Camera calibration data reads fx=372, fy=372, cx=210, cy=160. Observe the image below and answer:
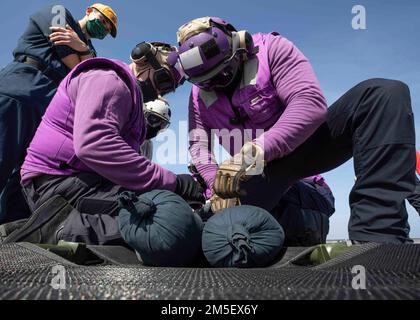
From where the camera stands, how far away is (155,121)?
3258 millimetres

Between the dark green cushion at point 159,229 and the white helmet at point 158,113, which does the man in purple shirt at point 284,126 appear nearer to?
the dark green cushion at point 159,229

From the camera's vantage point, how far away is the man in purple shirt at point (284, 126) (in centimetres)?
106

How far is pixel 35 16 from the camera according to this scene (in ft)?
7.16

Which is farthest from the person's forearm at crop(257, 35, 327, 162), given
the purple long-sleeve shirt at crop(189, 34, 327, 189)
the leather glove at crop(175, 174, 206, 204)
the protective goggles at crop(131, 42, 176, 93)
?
the protective goggles at crop(131, 42, 176, 93)

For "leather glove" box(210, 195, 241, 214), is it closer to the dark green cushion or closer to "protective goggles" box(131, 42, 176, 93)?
the dark green cushion

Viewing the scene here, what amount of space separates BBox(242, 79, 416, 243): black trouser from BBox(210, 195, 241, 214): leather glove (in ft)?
0.58

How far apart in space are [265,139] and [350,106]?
32cm

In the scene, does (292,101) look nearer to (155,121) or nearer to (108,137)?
(108,137)

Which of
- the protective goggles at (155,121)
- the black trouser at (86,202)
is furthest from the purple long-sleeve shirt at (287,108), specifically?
the protective goggles at (155,121)

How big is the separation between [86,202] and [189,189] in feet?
1.39

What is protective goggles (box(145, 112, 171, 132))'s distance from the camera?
320 cm

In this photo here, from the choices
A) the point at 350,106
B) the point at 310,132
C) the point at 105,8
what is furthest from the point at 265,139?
the point at 105,8

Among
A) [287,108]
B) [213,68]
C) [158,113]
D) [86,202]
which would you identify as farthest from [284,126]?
[158,113]
